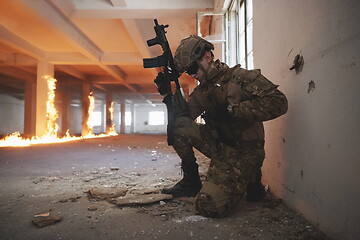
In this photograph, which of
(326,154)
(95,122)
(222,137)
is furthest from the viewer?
(95,122)

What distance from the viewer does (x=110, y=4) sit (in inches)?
196

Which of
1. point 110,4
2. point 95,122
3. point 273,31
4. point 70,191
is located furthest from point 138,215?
point 95,122

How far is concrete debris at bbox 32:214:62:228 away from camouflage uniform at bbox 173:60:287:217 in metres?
0.84

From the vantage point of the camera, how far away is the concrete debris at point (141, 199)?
5.42ft

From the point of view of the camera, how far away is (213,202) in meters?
1.41

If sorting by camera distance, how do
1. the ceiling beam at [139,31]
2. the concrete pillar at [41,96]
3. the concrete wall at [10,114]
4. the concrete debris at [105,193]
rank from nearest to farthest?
1. the concrete debris at [105,193]
2. the ceiling beam at [139,31]
3. the concrete pillar at [41,96]
4. the concrete wall at [10,114]

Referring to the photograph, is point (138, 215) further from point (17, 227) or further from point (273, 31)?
point (273, 31)

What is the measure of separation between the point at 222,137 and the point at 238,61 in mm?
1908

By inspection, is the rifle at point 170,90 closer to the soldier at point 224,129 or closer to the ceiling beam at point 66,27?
the soldier at point 224,129

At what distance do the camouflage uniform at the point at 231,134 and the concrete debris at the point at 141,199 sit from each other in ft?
1.10

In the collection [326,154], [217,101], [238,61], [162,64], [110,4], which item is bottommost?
[326,154]

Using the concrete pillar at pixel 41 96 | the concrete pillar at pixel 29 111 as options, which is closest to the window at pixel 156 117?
the concrete pillar at pixel 29 111

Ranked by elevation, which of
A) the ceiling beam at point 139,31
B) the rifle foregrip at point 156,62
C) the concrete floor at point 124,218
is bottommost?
the concrete floor at point 124,218

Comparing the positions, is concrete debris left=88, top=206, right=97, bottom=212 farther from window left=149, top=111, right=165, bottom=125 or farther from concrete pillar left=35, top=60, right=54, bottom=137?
window left=149, top=111, right=165, bottom=125
